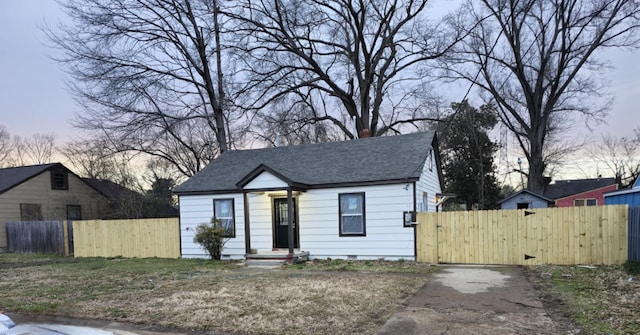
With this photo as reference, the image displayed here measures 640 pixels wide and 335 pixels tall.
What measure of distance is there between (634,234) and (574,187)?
35624 millimetres

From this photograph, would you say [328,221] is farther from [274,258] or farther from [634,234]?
[634,234]

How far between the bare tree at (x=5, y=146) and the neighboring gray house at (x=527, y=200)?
4555cm

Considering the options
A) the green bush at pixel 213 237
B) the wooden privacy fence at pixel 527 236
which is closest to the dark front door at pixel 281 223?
the green bush at pixel 213 237

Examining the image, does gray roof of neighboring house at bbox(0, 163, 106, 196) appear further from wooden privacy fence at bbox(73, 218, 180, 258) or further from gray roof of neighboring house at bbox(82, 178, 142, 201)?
wooden privacy fence at bbox(73, 218, 180, 258)

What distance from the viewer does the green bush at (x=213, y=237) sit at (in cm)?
1406

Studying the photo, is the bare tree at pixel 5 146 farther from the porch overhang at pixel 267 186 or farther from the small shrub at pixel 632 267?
the small shrub at pixel 632 267

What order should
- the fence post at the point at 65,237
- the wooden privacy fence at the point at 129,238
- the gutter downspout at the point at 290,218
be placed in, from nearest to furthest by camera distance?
the gutter downspout at the point at 290,218, the wooden privacy fence at the point at 129,238, the fence post at the point at 65,237

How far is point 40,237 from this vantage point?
19.8m

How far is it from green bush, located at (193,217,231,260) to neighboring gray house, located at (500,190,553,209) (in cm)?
2042

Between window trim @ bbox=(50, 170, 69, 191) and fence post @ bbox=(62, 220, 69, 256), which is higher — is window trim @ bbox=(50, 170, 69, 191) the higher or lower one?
the higher one

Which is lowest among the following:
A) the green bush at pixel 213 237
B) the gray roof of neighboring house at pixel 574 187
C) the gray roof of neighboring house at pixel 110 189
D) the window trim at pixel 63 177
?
the gray roof of neighboring house at pixel 574 187

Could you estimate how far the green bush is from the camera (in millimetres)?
14062

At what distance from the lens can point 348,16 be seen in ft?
90.0

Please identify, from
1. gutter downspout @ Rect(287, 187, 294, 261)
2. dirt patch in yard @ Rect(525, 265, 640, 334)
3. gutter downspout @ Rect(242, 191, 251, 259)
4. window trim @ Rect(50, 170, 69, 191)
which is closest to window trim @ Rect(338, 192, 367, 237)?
gutter downspout @ Rect(287, 187, 294, 261)
